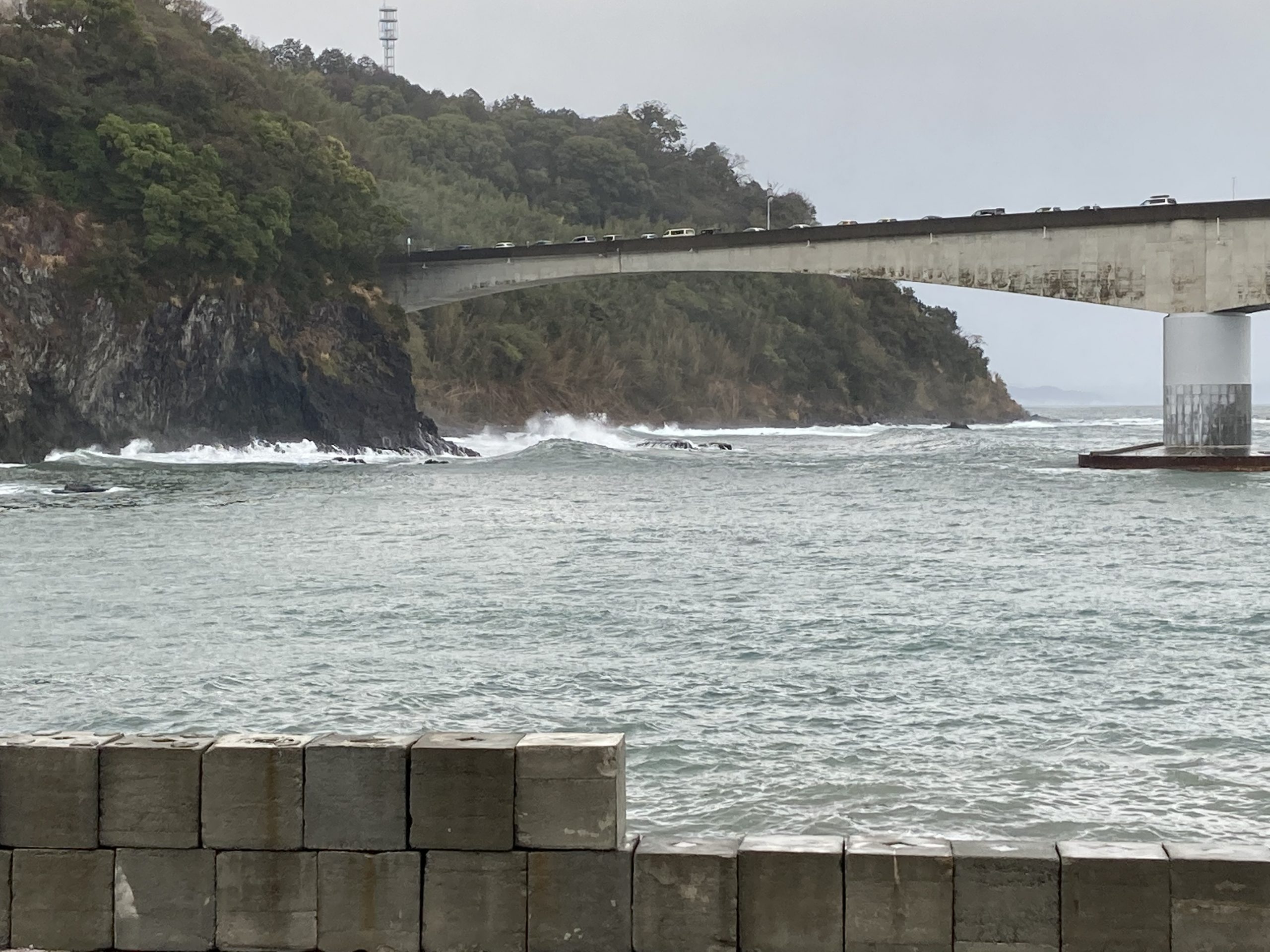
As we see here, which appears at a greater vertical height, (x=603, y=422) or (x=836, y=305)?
(x=836, y=305)

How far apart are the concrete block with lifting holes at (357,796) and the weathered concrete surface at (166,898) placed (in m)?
0.55

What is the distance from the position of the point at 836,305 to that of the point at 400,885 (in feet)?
492

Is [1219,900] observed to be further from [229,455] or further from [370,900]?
[229,455]

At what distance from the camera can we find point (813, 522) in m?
36.3

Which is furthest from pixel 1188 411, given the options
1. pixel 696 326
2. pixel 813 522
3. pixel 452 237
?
pixel 696 326

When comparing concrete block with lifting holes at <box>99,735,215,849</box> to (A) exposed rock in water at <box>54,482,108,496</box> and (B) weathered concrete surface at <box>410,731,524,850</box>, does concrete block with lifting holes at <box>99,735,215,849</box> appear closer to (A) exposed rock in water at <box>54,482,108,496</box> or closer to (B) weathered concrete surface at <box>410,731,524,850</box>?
(B) weathered concrete surface at <box>410,731,524,850</box>

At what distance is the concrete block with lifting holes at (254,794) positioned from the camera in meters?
6.97

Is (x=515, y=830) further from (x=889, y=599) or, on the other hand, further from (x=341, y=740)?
(x=889, y=599)

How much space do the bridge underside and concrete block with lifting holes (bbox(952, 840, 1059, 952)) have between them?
54.7 metres

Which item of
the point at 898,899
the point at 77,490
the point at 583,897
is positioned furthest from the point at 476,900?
the point at 77,490

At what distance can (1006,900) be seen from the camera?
6.63 metres

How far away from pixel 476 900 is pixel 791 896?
1425 mm

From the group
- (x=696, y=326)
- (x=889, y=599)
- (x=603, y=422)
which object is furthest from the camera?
(x=696, y=326)

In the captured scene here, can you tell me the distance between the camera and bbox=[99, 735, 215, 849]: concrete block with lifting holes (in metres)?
6.99
